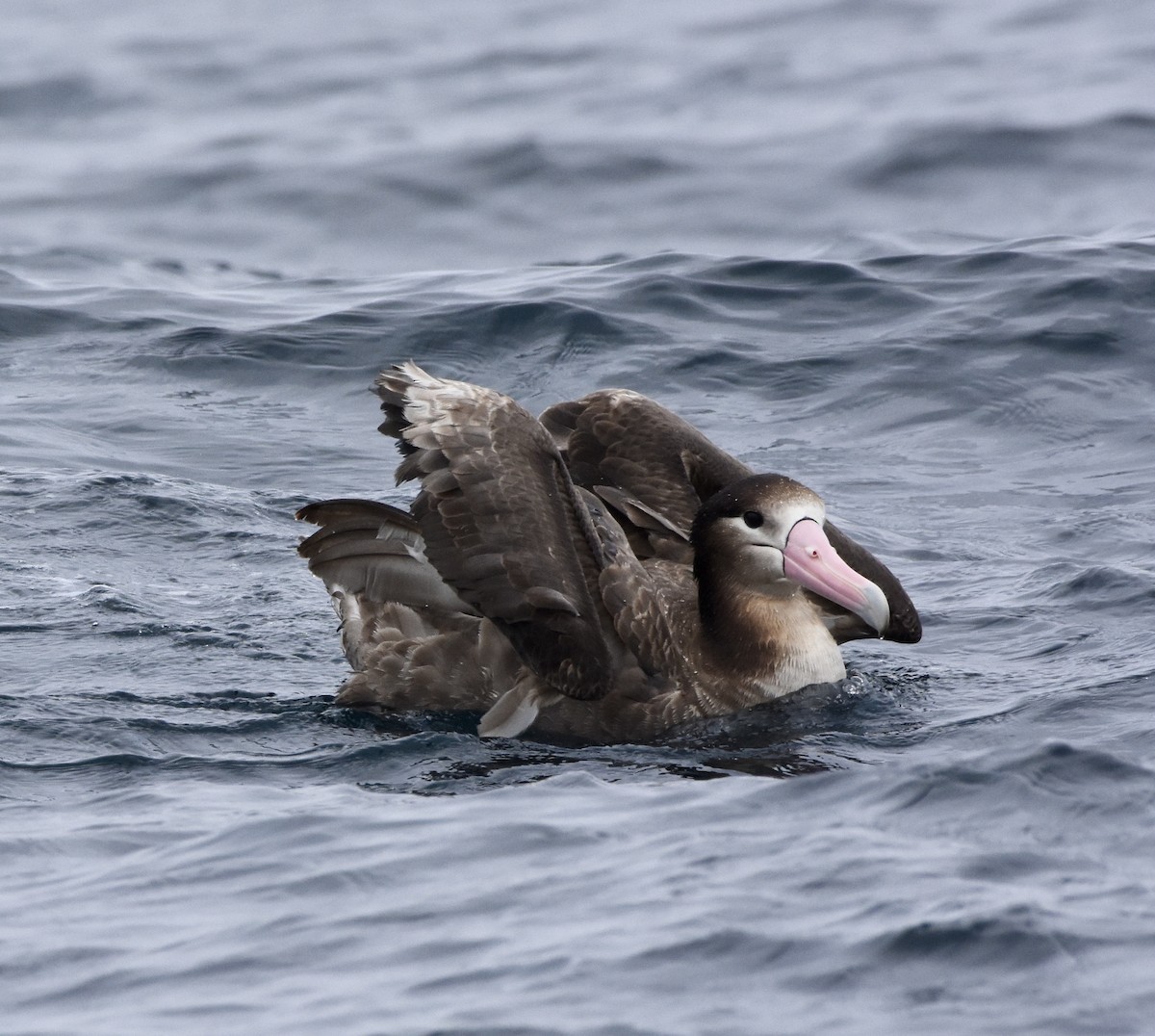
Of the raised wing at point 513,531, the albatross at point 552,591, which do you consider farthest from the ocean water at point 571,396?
the raised wing at point 513,531

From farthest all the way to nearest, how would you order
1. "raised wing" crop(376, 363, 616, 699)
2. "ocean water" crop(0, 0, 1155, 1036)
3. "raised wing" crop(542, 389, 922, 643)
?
"raised wing" crop(542, 389, 922, 643), "raised wing" crop(376, 363, 616, 699), "ocean water" crop(0, 0, 1155, 1036)

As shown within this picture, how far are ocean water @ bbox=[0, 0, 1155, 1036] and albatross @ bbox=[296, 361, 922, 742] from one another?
0.75 ft

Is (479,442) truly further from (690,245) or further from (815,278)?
(690,245)

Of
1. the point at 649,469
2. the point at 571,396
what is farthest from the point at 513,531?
the point at 571,396

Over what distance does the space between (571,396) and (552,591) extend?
538cm

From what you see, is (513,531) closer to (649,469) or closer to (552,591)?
(552,591)

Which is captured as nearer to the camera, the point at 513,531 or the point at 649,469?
the point at 513,531

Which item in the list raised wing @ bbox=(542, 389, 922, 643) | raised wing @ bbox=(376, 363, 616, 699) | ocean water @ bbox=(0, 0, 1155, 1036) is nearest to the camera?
ocean water @ bbox=(0, 0, 1155, 1036)

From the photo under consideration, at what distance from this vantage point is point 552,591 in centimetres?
823

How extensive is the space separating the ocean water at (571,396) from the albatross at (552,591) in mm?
230

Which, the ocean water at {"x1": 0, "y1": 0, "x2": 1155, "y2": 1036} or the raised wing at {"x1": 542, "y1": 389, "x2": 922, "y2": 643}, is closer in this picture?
the ocean water at {"x1": 0, "y1": 0, "x2": 1155, "y2": 1036}

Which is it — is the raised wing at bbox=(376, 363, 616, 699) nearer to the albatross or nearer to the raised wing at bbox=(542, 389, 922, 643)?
the albatross

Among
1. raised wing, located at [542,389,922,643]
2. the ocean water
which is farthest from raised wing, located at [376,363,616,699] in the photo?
raised wing, located at [542,389,922,643]

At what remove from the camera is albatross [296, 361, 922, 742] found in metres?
8.34
